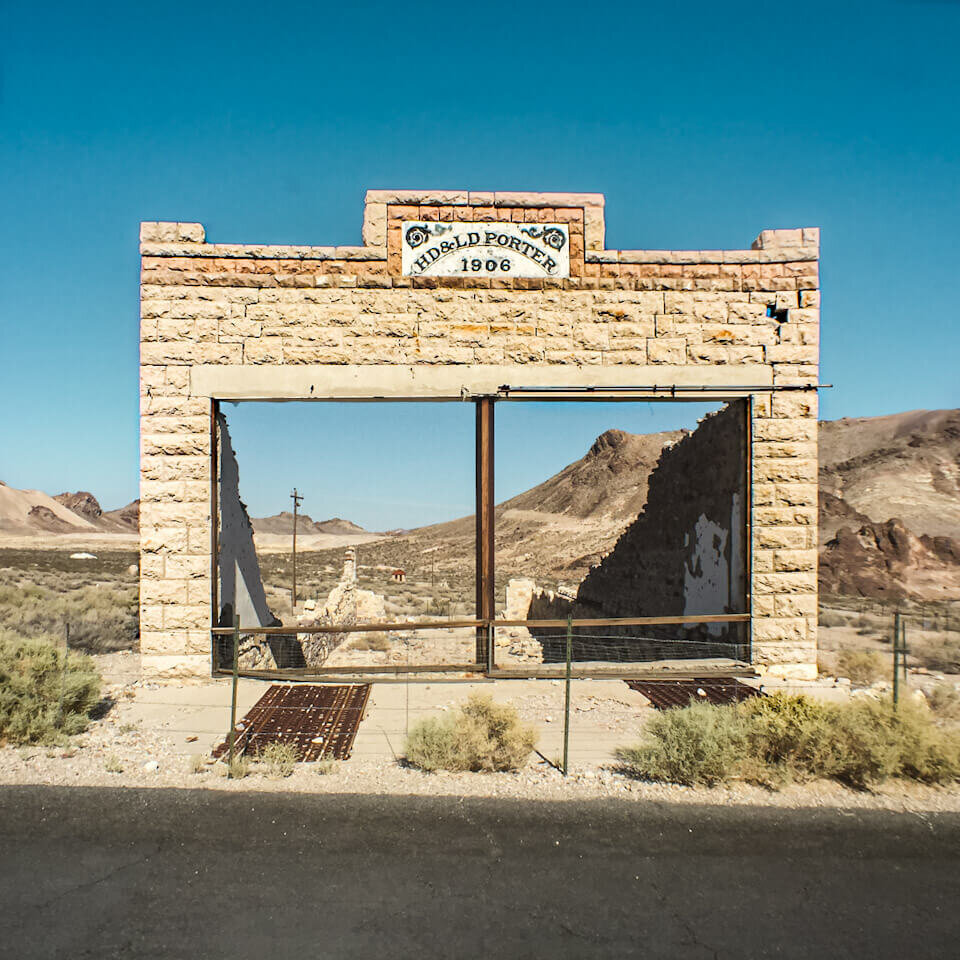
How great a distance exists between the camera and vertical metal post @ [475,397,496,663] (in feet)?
31.0

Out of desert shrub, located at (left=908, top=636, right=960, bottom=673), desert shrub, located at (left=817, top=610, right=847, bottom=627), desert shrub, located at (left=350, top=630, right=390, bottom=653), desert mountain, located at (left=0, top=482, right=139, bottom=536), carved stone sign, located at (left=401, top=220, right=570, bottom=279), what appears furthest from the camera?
desert mountain, located at (left=0, top=482, right=139, bottom=536)

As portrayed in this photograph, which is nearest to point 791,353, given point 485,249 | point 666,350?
point 666,350

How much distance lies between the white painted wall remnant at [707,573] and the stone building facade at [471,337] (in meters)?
1.66

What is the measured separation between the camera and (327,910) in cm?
407

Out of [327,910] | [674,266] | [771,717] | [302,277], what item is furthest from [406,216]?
[327,910]

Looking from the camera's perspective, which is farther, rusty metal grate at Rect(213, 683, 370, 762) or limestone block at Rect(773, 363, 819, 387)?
limestone block at Rect(773, 363, 819, 387)

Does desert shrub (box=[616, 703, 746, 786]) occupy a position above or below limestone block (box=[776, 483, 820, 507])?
below

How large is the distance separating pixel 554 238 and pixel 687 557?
252 inches

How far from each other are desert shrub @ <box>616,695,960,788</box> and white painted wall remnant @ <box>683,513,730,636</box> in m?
4.43

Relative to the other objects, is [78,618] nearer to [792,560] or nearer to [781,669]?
[781,669]

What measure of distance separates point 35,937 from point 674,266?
367 inches

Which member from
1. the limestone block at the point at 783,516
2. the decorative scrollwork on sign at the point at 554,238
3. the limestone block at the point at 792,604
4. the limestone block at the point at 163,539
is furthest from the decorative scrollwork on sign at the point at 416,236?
the limestone block at the point at 792,604

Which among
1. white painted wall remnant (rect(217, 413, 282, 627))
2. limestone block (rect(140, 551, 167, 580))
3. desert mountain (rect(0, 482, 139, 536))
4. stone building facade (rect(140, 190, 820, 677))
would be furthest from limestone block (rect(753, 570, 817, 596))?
desert mountain (rect(0, 482, 139, 536))

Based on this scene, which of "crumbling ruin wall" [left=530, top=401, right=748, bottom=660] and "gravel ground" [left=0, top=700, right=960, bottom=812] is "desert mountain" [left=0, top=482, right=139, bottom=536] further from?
"gravel ground" [left=0, top=700, right=960, bottom=812]
